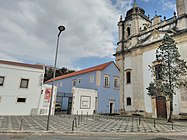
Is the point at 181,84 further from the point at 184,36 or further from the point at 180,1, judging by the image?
the point at 180,1

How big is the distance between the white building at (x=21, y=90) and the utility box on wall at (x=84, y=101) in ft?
14.2

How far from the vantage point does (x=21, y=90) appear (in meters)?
19.7

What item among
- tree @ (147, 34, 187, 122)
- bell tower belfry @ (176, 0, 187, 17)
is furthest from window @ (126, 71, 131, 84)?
bell tower belfry @ (176, 0, 187, 17)

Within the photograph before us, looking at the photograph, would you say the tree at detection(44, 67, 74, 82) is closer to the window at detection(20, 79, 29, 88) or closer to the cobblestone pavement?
the window at detection(20, 79, 29, 88)

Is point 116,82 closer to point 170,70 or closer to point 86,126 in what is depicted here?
point 170,70

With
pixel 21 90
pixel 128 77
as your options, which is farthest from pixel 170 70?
pixel 21 90

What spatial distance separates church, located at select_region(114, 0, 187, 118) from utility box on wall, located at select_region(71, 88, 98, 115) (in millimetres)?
4759

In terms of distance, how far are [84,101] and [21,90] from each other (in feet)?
30.6

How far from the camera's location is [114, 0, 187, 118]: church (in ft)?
64.4

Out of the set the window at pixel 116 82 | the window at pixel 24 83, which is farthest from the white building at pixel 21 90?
the window at pixel 116 82

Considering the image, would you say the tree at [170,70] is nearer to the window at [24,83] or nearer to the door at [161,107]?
the door at [161,107]

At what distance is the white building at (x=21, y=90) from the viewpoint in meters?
18.7

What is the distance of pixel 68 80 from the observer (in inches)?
1345

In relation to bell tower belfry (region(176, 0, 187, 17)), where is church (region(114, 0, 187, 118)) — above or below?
below
